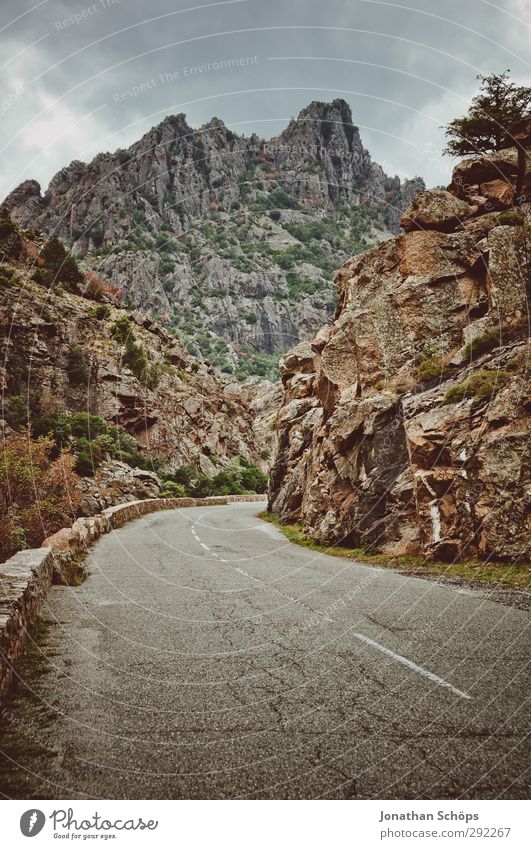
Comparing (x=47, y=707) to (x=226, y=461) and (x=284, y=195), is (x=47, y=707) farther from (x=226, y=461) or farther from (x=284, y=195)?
(x=284, y=195)

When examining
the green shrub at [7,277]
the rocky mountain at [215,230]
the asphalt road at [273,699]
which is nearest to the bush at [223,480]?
the green shrub at [7,277]

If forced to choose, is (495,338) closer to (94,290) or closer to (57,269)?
(57,269)

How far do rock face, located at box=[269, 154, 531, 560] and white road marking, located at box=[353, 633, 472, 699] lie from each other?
16.9 feet

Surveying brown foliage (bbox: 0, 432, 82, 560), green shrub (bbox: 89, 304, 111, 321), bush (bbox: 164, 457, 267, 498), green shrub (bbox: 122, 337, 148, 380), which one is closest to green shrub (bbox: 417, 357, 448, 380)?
brown foliage (bbox: 0, 432, 82, 560)

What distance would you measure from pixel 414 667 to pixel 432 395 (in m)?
9.64

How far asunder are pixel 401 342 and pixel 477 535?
8177 millimetres

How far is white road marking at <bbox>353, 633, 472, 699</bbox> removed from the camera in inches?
149

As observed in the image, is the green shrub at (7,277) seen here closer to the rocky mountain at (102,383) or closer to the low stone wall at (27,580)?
the rocky mountain at (102,383)

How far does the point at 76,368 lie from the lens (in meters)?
33.6

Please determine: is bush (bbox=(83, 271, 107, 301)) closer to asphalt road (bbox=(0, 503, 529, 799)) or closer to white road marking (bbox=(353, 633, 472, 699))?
asphalt road (bbox=(0, 503, 529, 799))

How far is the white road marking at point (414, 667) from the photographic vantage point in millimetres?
3791

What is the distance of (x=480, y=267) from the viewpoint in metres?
15.5

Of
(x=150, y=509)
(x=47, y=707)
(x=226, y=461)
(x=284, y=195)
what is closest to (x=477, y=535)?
(x=47, y=707)

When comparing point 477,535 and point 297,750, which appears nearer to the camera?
point 297,750
